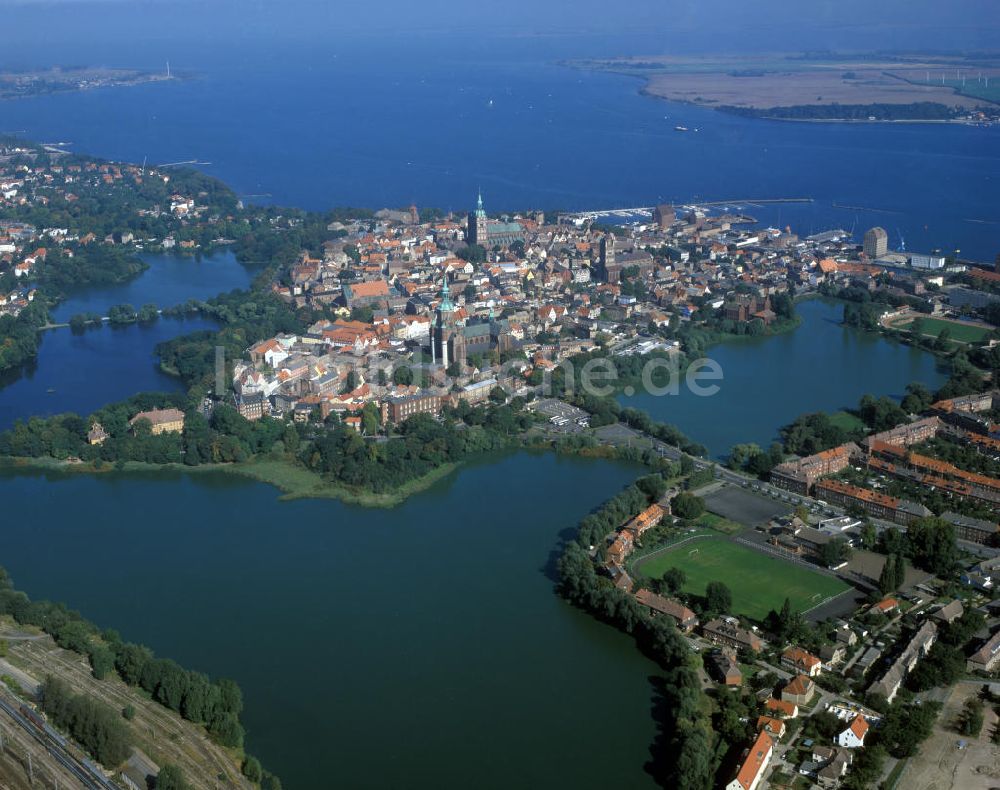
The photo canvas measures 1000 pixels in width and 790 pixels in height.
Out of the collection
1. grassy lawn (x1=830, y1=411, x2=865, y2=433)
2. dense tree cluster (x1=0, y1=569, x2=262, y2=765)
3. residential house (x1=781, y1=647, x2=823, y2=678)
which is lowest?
dense tree cluster (x1=0, y1=569, x2=262, y2=765)

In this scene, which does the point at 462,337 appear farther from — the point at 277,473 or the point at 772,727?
the point at 772,727

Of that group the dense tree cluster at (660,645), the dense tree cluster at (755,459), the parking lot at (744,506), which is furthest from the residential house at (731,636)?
the dense tree cluster at (755,459)

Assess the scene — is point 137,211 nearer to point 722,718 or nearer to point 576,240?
point 576,240

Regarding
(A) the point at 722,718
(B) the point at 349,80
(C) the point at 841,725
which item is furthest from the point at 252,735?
(B) the point at 349,80

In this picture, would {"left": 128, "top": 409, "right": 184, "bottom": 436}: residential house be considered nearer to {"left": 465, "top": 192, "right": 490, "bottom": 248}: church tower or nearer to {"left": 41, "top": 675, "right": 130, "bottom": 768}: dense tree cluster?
{"left": 41, "top": 675, "right": 130, "bottom": 768}: dense tree cluster

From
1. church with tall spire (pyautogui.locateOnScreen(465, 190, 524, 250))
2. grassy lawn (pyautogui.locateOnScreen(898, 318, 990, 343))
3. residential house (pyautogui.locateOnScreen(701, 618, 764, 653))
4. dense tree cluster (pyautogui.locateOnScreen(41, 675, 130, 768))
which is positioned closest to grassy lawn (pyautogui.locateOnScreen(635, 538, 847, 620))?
residential house (pyautogui.locateOnScreen(701, 618, 764, 653))

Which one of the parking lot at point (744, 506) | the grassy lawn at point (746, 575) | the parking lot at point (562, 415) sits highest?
the parking lot at point (744, 506)

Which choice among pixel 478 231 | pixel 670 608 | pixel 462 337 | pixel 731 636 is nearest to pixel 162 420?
pixel 462 337

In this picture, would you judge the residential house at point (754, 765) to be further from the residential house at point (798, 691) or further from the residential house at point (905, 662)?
the residential house at point (905, 662)
